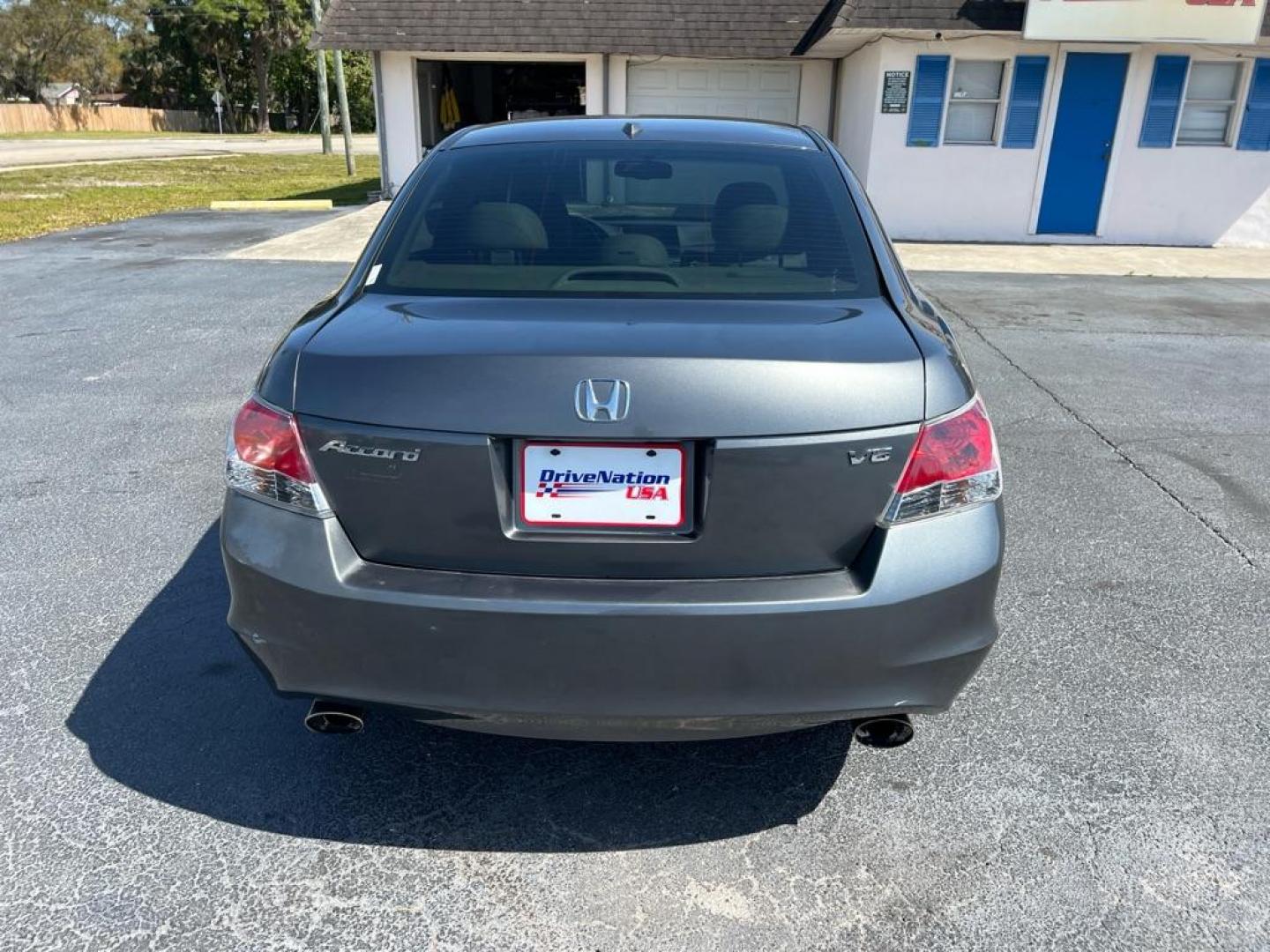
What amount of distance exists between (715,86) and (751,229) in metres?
14.2

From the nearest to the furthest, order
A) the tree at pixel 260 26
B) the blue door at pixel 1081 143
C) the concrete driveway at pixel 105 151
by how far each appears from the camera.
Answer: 1. the blue door at pixel 1081 143
2. the concrete driveway at pixel 105 151
3. the tree at pixel 260 26

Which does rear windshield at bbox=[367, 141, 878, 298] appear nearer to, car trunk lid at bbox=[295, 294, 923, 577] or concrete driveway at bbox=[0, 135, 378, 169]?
car trunk lid at bbox=[295, 294, 923, 577]

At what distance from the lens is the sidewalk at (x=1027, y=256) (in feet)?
37.2

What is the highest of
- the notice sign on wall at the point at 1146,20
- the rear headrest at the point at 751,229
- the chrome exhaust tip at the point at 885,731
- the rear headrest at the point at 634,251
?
the notice sign on wall at the point at 1146,20

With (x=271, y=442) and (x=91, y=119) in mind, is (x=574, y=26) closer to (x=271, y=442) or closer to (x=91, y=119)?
(x=271, y=442)

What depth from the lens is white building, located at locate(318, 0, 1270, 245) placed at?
11930 mm

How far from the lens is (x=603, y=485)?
1.90 m

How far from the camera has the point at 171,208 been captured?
1616 cm

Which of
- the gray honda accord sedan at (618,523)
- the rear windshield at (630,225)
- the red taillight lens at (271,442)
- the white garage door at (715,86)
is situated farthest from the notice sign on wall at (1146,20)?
the red taillight lens at (271,442)

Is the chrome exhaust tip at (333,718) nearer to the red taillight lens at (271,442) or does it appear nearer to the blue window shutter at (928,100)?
the red taillight lens at (271,442)

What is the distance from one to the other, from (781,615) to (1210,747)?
1.56m

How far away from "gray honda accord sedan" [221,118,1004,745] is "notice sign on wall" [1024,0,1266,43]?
38.9 feet

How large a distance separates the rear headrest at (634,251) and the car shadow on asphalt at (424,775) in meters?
1.29

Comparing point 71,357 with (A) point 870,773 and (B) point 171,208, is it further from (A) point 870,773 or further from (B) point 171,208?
(B) point 171,208
